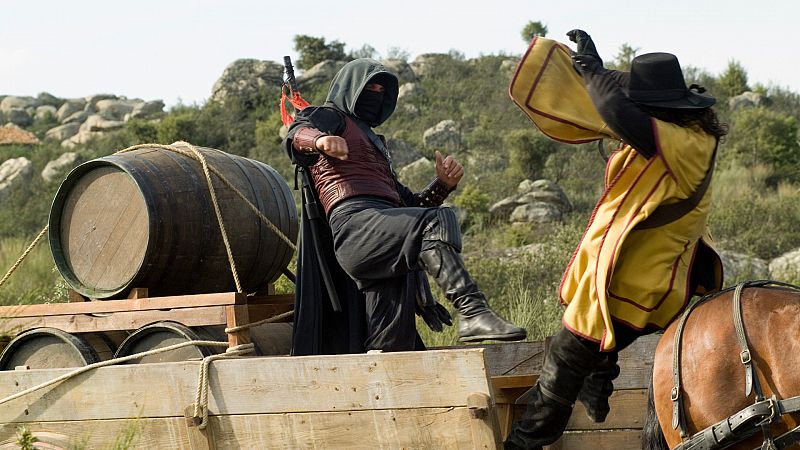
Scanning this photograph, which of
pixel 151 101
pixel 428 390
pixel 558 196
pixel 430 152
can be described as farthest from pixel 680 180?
pixel 151 101

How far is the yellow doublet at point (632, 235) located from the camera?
3.32 m

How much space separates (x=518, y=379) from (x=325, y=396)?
0.91 metres

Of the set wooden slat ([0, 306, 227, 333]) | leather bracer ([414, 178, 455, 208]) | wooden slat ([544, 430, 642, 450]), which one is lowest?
wooden slat ([544, 430, 642, 450])

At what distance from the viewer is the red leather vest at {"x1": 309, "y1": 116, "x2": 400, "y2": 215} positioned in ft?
13.6

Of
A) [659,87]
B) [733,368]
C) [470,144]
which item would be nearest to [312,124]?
[659,87]

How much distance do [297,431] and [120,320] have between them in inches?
51.0

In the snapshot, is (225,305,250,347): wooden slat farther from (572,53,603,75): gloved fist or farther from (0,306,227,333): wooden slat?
(572,53,603,75): gloved fist

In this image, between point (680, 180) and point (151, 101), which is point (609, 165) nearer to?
point (680, 180)

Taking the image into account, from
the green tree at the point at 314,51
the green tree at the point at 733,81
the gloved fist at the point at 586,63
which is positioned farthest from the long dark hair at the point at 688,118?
the green tree at the point at 314,51

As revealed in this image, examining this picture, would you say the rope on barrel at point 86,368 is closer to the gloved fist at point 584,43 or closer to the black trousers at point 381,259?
the black trousers at point 381,259

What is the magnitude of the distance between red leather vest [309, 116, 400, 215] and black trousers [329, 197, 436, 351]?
0.19 feet

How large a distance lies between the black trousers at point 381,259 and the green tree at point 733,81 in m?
23.7

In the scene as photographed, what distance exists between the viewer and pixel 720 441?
117 inches

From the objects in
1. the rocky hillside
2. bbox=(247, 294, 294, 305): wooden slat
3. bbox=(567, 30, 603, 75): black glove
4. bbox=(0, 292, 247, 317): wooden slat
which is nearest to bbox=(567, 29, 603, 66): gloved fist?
bbox=(567, 30, 603, 75): black glove
